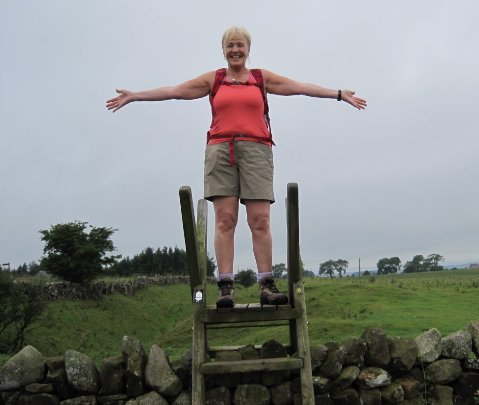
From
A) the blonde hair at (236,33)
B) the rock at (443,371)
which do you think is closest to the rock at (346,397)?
the rock at (443,371)

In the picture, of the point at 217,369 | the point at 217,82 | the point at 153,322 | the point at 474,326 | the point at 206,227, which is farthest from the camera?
the point at 153,322

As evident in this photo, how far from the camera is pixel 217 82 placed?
496 cm

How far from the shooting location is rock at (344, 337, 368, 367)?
6.04 meters

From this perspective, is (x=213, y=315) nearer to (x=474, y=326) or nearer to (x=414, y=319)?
(x=474, y=326)

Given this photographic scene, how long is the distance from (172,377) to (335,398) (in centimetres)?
174

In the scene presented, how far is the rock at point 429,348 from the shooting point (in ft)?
20.5

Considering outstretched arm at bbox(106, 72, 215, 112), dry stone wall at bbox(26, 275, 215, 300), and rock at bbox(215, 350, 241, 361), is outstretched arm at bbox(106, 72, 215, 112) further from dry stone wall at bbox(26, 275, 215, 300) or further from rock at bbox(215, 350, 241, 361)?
dry stone wall at bbox(26, 275, 215, 300)

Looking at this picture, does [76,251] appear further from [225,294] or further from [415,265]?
[415,265]

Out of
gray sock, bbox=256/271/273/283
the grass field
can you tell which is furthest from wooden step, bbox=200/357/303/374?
the grass field

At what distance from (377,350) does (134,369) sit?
8.65 ft

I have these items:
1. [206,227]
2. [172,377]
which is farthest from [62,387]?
[206,227]

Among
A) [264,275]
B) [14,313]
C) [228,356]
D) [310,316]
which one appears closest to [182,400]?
[228,356]

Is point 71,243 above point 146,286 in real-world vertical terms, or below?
above

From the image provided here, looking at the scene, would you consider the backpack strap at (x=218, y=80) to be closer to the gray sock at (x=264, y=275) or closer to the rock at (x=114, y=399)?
the gray sock at (x=264, y=275)
